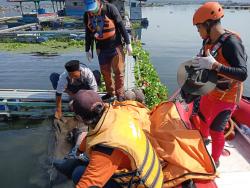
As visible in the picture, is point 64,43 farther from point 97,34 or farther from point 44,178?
point 44,178

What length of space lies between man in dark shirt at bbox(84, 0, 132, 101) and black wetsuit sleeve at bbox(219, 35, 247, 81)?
134 inches

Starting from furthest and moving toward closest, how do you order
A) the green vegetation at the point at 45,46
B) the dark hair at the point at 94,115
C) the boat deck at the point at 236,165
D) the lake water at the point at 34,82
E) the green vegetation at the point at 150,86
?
the green vegetation at the point at 45,46, the green vegetation at the point at 150,86, the lake water at the point at 34,82, the boat deck at the point at 236,165, the dark hair at the point at 94,115

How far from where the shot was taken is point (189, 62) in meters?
3.97

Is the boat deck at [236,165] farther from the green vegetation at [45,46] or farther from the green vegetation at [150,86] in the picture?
the green vegetation at [45,46]

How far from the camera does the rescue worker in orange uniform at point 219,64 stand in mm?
3605

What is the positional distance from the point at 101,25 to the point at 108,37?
0.30 m

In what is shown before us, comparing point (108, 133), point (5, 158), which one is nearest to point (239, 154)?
point (108, 133)

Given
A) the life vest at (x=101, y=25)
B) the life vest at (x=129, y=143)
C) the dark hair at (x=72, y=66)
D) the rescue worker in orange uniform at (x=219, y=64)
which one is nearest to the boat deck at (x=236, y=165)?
the rescue worker in orange uniform at (x=219, y=64)

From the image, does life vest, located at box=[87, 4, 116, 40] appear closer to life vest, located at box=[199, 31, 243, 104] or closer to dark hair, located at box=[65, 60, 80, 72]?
dark hair, located at box=[65, 60, 80, 72]

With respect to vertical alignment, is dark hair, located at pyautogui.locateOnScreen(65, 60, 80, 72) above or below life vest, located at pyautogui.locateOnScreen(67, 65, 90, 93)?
above

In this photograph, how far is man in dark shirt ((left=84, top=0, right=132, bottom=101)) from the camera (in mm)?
6492

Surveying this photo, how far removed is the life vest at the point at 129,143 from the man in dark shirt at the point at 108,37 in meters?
3.74

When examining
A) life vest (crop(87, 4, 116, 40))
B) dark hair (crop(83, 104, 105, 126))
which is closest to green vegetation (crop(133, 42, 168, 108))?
life vest (crop(87, 4, 116, 40))

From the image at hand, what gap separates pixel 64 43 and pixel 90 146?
19.3 m
